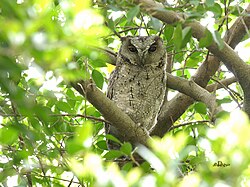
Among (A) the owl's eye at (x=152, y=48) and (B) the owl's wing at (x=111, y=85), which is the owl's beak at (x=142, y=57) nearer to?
(A) the owl's eye at (x=152, y=48)

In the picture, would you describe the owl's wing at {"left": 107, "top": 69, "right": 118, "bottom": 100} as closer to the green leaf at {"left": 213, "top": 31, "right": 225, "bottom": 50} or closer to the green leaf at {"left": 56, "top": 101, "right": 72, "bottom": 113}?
the green leaf at {"left": 56, "top": 101, "right": 72, "bottom": 113}

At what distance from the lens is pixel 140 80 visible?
11.6 feet

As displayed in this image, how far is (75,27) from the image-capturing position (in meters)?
0.82

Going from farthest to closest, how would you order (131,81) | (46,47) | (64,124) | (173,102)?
(131,81), (173,102), (64,124), (46,47)

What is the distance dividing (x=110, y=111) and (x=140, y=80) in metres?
1.29

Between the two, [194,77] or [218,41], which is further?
[194,77]

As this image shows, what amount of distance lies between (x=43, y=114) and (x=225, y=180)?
330 millimetres

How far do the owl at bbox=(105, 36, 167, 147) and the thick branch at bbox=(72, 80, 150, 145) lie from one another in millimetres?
869

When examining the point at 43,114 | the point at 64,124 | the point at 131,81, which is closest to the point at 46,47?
the point at 43,114

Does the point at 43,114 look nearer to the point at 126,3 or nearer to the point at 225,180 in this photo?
the point at 225,180

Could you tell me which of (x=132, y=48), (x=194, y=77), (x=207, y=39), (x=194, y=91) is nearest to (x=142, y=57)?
(x=132, y=48)

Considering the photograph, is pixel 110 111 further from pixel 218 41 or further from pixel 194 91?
pixel 218 41

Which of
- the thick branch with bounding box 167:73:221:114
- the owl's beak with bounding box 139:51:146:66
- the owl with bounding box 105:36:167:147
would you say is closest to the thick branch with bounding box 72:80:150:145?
the thick branch with bounding box 167:73:221:114

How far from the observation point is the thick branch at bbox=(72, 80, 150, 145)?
210 cm
